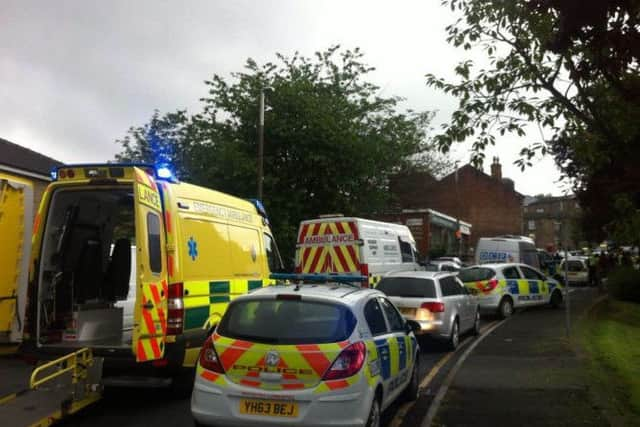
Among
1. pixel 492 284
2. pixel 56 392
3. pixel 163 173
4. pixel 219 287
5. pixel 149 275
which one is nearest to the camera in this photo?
pixel 56 392

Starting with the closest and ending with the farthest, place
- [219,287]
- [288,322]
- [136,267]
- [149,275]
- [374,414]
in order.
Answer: [374,414], [288,322], [149,275], [136,267], [219,287]

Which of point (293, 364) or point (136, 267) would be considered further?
point (136, 267)

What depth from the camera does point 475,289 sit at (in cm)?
1791

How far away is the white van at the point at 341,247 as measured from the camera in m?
15.2

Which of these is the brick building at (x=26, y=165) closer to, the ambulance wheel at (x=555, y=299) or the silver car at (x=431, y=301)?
the silver car at (x=431, y=301)

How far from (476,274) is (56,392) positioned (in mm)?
13660

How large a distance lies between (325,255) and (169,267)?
327 inches

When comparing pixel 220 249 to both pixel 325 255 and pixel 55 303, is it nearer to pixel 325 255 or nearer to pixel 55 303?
pixel 55 303

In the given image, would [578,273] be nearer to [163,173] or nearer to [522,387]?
[522,387]

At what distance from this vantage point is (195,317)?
7.81m

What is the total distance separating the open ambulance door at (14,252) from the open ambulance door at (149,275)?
213cm

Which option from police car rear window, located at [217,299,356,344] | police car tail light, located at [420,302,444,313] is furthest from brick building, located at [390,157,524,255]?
police car rear window, located at [217,299,356,344]

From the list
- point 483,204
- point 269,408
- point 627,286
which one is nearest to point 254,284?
point 269,408

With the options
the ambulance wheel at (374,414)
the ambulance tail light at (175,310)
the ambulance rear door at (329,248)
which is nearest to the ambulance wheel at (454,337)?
the ambulance rear door at (329,248)
